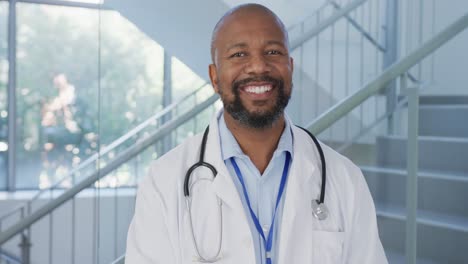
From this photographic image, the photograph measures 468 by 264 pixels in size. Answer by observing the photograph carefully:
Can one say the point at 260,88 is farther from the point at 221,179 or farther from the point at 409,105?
the point at 409,105

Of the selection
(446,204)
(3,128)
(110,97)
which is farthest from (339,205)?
(3,128)

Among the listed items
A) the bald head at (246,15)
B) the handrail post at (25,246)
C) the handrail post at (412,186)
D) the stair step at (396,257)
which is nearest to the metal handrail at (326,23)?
the handrail post at (412,186)

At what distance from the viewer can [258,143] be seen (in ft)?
3.75

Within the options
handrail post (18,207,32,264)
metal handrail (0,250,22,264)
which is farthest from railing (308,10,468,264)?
metal handrail (0,250,22,264)

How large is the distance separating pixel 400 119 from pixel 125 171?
98cm

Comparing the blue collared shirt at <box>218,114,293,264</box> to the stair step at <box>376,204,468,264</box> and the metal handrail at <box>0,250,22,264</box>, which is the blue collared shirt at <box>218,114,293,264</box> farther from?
the metal handrail at <box>0,250,22,264</box>

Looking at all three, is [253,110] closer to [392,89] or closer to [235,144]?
[235,144]

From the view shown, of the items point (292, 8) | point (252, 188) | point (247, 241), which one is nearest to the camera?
point (247, 241)

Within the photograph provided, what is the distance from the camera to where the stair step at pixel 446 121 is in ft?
6.87

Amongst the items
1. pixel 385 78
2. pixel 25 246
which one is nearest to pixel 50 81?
pixel 25 246

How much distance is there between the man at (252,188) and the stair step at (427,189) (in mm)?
883

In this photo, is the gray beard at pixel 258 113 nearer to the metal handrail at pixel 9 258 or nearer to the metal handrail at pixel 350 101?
the metal handrail at pixel 350 101

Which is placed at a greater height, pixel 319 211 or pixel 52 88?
pixel 52 88

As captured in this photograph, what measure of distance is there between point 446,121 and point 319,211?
1.40 m
